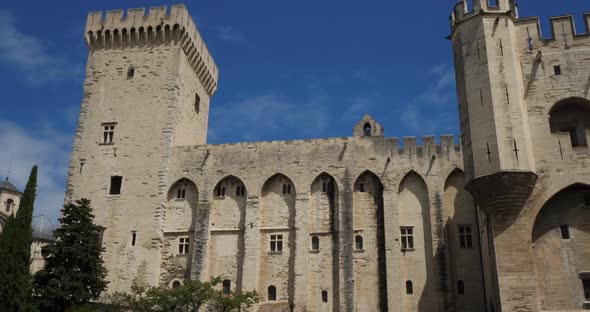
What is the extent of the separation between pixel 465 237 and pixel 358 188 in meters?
5.37

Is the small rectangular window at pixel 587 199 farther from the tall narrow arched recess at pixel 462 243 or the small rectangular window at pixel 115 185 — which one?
the small rectangular window at pixel 115 185

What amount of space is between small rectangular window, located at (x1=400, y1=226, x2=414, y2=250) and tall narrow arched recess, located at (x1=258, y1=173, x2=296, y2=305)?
5.03 m

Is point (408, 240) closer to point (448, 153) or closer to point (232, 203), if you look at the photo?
point (448, 153)

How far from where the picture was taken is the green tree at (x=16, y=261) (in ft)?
75.0

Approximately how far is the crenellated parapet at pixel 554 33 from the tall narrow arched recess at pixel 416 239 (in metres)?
8.56

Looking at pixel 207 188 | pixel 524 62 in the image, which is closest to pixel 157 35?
Result: pixel 207 188

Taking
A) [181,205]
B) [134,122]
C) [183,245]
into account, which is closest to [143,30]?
[134,122]

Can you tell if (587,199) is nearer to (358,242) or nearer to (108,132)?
(358,242)

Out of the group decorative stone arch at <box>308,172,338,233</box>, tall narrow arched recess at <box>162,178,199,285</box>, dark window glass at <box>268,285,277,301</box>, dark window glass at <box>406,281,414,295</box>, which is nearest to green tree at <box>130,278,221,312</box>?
dark window glass at <box>268,285,277,301</box>

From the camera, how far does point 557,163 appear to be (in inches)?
799

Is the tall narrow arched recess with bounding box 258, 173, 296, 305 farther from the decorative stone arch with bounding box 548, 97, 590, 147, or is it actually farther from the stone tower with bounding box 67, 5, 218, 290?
the decorative stone arch with bounding box 548, 97, 590, 147

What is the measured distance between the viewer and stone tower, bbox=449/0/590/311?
1947cm

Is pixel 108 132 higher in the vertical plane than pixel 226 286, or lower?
higher

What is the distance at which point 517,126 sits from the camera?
66.7ft
